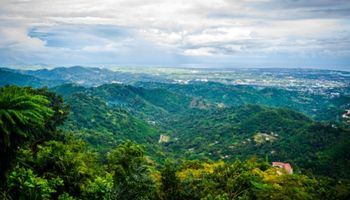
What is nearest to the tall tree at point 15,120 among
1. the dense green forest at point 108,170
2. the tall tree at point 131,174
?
the dense green forest at point 108,170

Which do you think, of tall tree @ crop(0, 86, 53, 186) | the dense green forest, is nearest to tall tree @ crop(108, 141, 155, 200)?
the dense green forest

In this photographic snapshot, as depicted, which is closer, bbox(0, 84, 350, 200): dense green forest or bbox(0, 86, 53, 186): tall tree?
bbox(0, 86, 53, 186): tall tree

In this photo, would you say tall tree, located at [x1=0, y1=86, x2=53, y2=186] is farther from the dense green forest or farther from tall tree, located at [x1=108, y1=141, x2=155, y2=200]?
tall tree, located at [x1=108, y1=141, x2=155, y2=200]

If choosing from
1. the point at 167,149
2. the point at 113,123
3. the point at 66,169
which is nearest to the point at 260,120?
the point at 167,149

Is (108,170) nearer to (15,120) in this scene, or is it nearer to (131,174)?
(131,174)

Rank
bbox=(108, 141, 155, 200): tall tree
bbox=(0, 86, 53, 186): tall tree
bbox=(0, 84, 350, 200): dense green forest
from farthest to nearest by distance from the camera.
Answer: bbox=(108, 141, 155, 200): tall tree < bbox=(0, 84, 350, 200): dense green forest < bbox=(0, 86, 53, 186): tall tree

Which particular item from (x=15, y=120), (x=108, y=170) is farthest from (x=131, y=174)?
(x=15, y=120)

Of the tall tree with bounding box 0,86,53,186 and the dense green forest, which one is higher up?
the tall tree with bounding box 0,86,53,186

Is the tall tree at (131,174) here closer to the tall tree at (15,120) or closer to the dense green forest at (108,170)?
the dense green forest at (108,170)

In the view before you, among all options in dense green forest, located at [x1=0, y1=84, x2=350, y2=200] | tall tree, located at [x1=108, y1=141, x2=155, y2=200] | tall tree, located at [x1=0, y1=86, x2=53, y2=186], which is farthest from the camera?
tall tree, located at [x1=108, y1=141, x2=155, y2=200]

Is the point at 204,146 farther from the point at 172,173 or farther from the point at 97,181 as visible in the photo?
the point at 97,181

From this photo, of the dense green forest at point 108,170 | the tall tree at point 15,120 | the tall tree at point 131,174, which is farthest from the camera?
the tall tree at point 131,174
